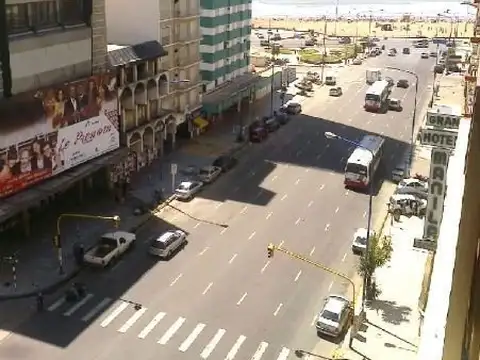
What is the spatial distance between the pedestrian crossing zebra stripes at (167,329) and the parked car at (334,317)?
268 cm

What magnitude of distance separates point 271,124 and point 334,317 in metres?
48.6

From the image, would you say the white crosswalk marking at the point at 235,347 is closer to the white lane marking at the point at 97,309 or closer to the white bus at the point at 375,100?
the white lane marking at the point at 97,309

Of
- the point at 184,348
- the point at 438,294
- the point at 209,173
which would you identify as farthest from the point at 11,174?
the point at 438,294

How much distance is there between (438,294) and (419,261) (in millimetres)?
42005

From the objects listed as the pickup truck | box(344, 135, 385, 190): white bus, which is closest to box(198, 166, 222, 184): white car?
box(344, 135, 385, 190): white bus

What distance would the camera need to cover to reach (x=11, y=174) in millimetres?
46156

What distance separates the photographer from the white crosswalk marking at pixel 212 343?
121 feet

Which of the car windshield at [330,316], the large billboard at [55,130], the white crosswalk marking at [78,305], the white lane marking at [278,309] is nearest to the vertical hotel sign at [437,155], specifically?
the car windshield at [330,316]

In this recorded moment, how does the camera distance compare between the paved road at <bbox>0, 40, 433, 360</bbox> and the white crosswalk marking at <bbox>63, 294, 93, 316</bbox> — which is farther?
the white crosswalk marking at <bbox>63, 294, 93, 316</bbox>

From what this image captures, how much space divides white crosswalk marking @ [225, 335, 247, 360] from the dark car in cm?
3175

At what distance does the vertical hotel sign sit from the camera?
41.2 meters

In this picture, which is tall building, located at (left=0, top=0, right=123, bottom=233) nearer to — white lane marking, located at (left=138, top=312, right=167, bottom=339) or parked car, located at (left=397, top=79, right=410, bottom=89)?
white lane marking, located at (left=138, top=312, right=167, bottom=339)

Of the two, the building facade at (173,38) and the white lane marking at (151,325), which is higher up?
the building facade at (173,38)

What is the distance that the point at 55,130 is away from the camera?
5006 cm
